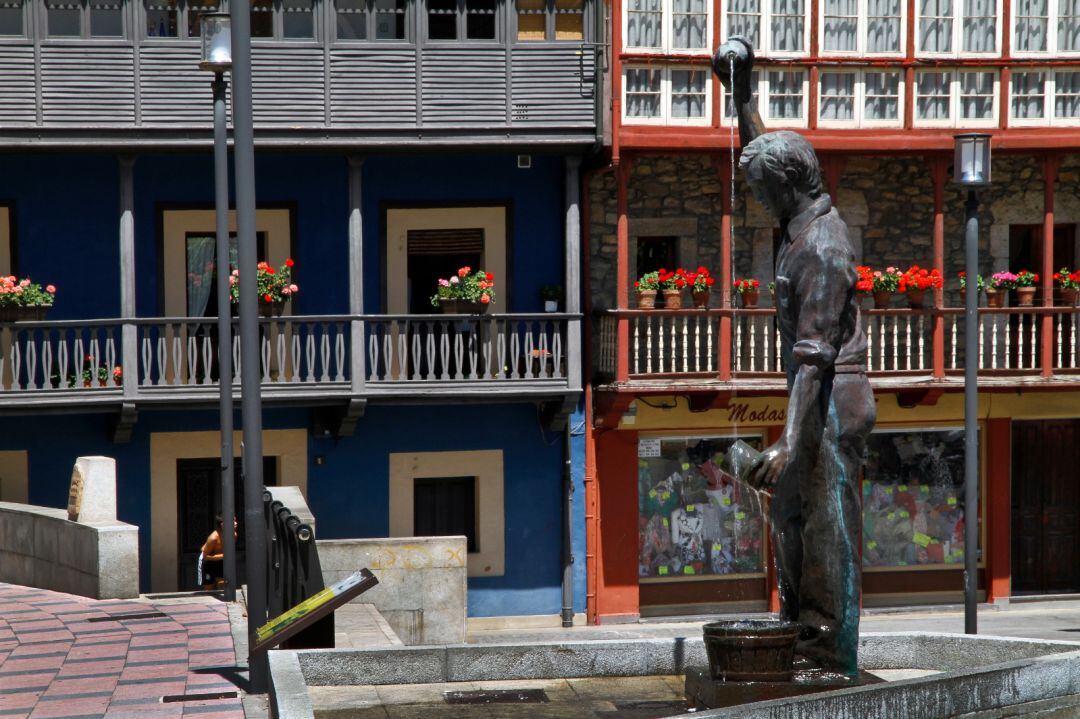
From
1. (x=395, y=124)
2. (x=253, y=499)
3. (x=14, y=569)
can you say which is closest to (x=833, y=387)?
(x=253, y=499)

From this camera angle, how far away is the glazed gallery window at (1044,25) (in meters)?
22.6

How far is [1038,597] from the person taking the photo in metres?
24.0

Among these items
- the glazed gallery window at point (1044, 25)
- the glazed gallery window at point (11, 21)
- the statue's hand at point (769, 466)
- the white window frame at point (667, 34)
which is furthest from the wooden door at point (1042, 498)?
the statue's hand at point (769, 466)

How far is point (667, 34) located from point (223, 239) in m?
8.19

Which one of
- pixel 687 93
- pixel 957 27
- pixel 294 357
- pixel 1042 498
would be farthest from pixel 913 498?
pixel 294 357

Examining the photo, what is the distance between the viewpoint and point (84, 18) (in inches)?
825

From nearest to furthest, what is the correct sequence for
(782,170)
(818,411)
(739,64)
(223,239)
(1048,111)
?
(818,411), (782,170), (739,64), (223,239), (1048,111)

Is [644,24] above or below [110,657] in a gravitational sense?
above

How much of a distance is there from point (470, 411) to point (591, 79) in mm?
4656

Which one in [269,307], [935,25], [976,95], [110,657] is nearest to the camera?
[110,657]

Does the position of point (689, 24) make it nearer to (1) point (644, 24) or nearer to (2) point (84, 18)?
(1) point (644, 24)

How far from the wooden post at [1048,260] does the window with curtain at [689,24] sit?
5110mm

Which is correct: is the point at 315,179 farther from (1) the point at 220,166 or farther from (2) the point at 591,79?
(1) the point at 220,166

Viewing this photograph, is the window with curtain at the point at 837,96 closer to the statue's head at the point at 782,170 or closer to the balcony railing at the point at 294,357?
the balcony railing at the point at 294,357
